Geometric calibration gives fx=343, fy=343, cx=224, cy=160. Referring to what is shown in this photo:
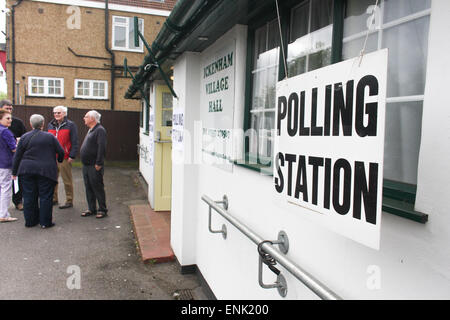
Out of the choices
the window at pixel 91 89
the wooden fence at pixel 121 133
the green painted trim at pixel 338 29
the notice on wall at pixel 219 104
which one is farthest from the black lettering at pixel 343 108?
the window at pixel 91 89

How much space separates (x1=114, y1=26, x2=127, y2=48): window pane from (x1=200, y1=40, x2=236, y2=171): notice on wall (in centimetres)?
1481

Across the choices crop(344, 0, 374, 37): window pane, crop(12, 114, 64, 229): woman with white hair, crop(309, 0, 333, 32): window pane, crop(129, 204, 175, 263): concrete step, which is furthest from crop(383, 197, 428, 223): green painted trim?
crop(12, 114, 64, 229): woman with white hair

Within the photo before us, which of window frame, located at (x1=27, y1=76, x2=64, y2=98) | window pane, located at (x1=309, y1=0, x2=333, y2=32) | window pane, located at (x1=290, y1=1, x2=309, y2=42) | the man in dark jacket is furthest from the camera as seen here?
window frame, located at (x1=27, y1=76, x2=64, y2=98)

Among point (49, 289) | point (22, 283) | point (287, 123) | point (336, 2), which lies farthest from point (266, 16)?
point (22, 283)

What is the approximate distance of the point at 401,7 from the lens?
1.40 metres

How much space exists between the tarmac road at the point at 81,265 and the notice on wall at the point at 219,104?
1610 millimetres

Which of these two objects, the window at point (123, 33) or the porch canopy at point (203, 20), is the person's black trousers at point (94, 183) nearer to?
the porch canopy at point (203, 20)

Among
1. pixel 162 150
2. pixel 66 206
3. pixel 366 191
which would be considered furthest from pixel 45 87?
pixel 366 191

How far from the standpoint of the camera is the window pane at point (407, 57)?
1289 mm

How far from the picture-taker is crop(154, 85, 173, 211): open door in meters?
6.64

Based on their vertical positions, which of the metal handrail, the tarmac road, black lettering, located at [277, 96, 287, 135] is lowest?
the tarmac road

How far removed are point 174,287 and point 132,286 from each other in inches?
18.3

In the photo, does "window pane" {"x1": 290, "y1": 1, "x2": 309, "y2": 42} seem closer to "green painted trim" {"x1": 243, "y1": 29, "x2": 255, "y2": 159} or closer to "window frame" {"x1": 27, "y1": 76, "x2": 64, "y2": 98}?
"green painted trim" {"x1": 243, "y1": 29, "x2": 255, "y2": 159}

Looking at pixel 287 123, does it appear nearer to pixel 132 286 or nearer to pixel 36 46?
pixel 132 286
